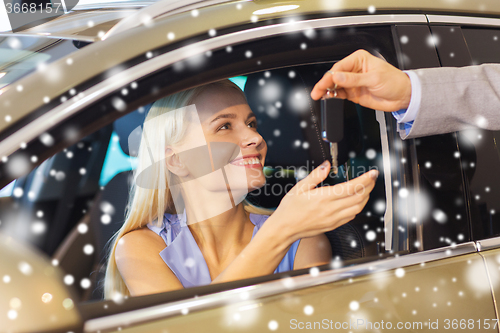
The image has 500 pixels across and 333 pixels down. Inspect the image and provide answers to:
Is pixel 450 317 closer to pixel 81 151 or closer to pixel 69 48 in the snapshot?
pixel 69 48

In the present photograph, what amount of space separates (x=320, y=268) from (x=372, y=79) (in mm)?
575

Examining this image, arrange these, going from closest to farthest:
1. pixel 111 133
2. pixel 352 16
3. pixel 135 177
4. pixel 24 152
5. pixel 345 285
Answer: pixel 24 152 < pixel 345 285 < pixel 352 16 < pixel 135 177 < pixel 111 133

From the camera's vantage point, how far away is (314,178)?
111cm

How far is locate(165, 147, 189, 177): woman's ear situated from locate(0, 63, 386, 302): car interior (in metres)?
0.17

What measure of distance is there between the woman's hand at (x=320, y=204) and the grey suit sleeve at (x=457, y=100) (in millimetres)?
239

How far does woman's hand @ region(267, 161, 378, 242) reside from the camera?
42.8 inches

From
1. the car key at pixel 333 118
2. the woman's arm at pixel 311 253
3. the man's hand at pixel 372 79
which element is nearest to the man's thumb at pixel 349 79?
the man's hand at pixel 372 79

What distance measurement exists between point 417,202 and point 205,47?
769 mm

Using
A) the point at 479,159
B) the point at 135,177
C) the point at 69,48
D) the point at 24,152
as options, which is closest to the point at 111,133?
the point at 135,177

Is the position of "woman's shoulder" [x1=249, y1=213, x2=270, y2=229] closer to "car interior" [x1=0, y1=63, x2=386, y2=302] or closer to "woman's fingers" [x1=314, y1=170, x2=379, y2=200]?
"car interior" [x1=0, y1=63, x2=386, y2=302]

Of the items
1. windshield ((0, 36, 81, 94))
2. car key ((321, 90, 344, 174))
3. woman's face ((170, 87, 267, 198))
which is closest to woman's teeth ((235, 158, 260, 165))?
woman's face ((170, 87, 267, 198))

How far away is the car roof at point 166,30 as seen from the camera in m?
0.90

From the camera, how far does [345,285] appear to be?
0.99 m

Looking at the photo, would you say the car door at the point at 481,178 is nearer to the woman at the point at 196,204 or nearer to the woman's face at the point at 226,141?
the woman at the point at 196,204
